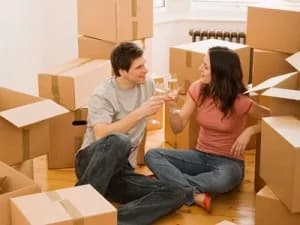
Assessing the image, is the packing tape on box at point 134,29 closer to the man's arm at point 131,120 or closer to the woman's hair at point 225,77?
the woman's hair at point 225,77

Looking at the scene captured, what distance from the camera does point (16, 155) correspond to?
294cm

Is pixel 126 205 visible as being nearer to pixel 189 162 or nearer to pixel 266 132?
Result: pixel 189 162

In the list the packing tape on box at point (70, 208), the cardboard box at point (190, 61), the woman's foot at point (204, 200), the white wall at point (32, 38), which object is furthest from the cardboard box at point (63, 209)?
the white wall at point (32, 38)

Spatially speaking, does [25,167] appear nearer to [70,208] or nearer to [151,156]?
[151,156]

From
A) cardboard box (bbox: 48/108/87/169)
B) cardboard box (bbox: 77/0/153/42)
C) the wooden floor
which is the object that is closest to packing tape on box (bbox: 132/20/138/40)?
cardboard box (bbox: 77/0/153/42)

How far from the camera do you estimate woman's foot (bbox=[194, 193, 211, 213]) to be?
2.90m

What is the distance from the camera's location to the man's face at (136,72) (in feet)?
9.50

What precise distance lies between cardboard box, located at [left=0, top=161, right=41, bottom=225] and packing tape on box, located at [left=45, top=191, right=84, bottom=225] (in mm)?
102

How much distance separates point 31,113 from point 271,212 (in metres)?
1.19

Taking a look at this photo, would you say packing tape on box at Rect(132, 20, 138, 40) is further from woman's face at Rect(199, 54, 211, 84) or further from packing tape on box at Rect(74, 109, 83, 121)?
woman's face at Rect(199, 54, 211, 84)

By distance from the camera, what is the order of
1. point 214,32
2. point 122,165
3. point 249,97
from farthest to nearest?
point 214,32 → point 249,97 → point 122,165

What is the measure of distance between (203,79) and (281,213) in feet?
2.81

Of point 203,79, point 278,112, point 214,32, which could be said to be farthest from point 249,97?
point 214,32

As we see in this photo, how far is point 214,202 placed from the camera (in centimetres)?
303
